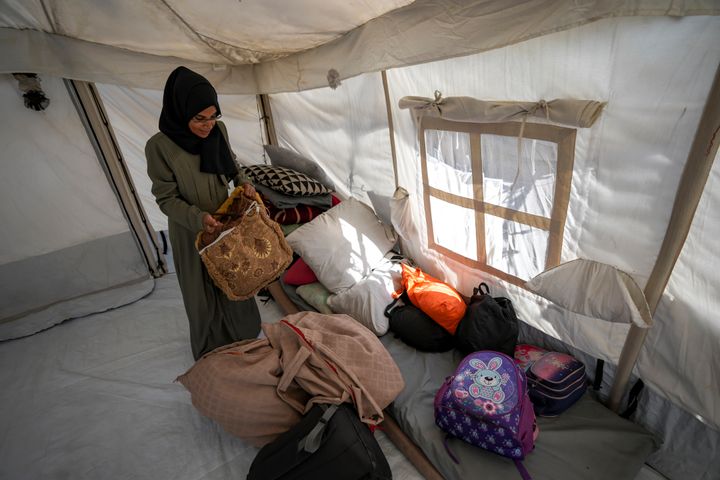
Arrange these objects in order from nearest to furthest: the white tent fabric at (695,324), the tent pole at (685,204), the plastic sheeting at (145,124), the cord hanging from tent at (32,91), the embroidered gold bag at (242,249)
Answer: the tent pole at (685,204) < the white tent fabric at (695,324) < the embroidered gold bag at (242,249) < the cord hanging from tent at (32,91) < the plastic sheeting at (145,124)

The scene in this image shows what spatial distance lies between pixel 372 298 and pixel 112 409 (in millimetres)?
1446

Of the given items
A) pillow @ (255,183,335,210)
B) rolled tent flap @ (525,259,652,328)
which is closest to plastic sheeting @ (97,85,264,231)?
pillow @ (255,183,335,210)

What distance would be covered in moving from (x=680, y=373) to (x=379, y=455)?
1.02 metres

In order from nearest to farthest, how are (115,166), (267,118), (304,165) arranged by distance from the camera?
(115,166), (304,165), (267,118)

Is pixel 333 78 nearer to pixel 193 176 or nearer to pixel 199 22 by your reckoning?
pixel 199 22

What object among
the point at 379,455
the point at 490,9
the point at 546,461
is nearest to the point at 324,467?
the point at 379,455

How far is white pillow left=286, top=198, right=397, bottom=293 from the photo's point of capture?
2095 mm

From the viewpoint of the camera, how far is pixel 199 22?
1.62 meters

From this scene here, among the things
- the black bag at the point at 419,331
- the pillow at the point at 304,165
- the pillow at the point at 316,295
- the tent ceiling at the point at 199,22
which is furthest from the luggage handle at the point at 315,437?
the pillow at the point at 304,165

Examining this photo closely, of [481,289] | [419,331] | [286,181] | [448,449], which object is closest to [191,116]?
[286,181]

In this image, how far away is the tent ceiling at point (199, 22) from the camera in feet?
4.58

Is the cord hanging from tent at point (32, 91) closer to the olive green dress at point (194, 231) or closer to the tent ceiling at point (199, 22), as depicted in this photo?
the tent ceiling at point (199, 22)

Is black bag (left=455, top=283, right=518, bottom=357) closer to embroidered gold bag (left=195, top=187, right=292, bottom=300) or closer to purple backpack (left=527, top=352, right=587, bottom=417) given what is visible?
purple backpack (left=527, top=352, right=587, bottom=417)

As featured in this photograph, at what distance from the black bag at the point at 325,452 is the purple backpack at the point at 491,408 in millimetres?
303
